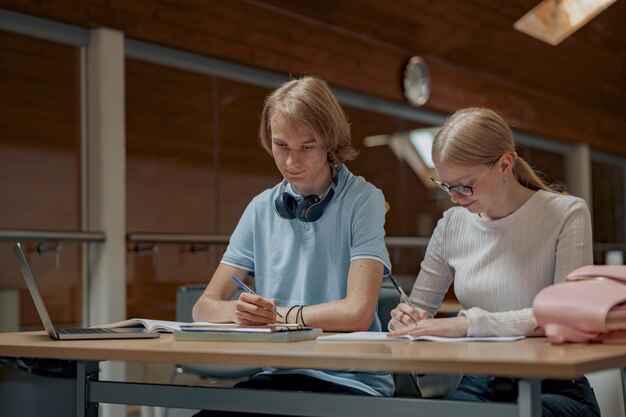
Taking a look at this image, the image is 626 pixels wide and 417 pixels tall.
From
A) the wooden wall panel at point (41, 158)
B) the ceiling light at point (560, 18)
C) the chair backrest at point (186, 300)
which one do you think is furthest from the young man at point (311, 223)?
the ceiling light at point (560, 18)

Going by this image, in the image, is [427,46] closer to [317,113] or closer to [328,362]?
[317,113]

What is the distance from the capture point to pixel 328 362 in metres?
1.57

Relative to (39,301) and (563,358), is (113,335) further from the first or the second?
(563,358)

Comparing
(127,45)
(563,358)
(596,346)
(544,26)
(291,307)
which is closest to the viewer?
(563,358)

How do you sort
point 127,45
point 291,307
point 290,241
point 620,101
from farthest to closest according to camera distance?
point 620,101
point 127,45
point 290,241
point 291,307

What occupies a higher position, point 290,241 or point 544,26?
point 544,26

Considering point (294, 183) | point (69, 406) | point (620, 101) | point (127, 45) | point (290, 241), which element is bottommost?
point (69, 406)

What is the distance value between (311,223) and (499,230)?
1.61 ft

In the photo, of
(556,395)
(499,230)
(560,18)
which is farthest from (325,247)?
(560,18)

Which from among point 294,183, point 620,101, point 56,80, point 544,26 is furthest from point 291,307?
point 620,101

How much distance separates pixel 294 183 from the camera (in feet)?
7.89

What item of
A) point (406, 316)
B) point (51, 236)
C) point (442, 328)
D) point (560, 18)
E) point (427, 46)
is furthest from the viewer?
point (560, 18)

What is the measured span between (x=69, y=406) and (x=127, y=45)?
8.87ft

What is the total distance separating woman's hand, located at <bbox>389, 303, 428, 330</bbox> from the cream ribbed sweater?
134 millimetres
